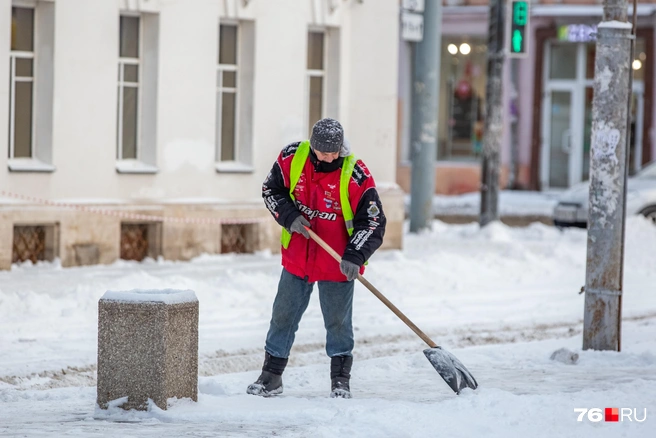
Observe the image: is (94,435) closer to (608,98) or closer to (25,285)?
(608,98)

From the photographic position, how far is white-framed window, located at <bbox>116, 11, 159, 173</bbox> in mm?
15945

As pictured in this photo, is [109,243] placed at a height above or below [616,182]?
below

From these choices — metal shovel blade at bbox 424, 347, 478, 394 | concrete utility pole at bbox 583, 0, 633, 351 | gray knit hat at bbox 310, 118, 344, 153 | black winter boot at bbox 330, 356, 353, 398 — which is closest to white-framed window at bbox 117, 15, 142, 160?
concrete utility pole at bbox 583, 0, 633, 351

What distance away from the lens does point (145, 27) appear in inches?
632

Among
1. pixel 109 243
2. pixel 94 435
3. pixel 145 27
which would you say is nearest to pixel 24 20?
pixel 145 27

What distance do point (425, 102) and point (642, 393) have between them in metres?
12.0

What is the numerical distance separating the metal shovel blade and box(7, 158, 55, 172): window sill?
7374 mm

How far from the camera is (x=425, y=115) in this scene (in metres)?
20.2

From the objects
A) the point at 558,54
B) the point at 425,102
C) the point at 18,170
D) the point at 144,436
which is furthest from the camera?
the point at 558,54

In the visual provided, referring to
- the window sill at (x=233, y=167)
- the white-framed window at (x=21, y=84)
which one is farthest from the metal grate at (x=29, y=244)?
the window sill at (x=233, y=167)

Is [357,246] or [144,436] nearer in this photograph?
[144,436]

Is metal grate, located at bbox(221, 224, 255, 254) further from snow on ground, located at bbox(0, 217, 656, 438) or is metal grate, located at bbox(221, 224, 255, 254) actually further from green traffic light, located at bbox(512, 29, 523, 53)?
green traffic light, located at bbox(512, 29, 523, 53)

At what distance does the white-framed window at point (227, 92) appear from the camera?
17016 mm

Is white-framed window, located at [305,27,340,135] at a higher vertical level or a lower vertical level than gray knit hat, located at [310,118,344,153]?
higher
